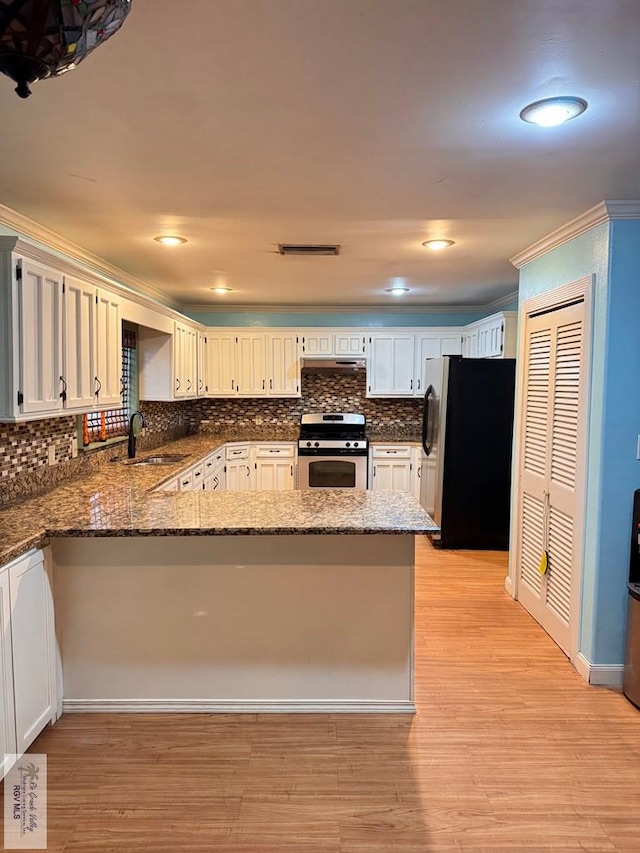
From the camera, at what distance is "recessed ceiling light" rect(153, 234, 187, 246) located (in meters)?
3.15

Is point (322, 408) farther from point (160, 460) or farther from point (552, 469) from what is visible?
point (552, 469)

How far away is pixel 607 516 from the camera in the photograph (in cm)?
255

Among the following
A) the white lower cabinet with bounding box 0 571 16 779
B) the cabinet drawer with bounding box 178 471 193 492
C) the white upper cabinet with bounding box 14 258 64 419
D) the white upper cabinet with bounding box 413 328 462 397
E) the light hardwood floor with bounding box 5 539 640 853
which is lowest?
the light hardwood floor with bounding box 5 539 640 853

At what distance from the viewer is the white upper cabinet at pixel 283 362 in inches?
231

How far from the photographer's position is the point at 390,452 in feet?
18.7

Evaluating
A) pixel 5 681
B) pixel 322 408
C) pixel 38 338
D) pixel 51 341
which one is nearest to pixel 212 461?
pixel 322 408

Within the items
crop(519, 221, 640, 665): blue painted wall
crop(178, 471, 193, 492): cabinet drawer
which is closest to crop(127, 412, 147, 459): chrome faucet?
crop(178, 471, 193, 492): cabinet drawer

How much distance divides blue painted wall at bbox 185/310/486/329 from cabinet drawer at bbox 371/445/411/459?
4.68 ft

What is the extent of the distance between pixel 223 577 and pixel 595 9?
227 cm

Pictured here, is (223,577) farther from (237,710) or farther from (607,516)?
(607,516)

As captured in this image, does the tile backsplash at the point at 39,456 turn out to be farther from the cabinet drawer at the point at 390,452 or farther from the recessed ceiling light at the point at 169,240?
the cabinet drawer at the point at 390,452

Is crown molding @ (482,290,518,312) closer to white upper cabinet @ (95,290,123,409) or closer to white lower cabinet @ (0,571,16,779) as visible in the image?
white upper cabinet @ (95,290,123,409)

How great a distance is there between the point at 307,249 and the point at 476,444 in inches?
88.5

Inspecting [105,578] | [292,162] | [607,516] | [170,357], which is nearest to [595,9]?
[292,162]
